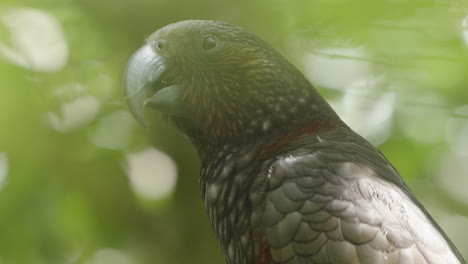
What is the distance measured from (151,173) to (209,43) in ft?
3.29

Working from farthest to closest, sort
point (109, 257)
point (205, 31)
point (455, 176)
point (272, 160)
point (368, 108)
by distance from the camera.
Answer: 1. point (455, 176)
2. point (109, 257)
3. point (368, 108)
4. point (205, 31)
5. point (272, 160)

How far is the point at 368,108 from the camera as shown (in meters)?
Result: 2.87

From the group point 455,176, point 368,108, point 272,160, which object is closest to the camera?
Result: point 272,160

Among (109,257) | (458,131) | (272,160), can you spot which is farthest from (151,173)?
(458,131)

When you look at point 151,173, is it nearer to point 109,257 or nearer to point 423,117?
point 109,257

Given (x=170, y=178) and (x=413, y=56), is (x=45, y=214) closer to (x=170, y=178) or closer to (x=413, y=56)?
(x=170, y=178)

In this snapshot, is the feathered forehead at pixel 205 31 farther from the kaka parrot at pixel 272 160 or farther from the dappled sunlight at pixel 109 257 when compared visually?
the dappled sunlight at pixel 109 257

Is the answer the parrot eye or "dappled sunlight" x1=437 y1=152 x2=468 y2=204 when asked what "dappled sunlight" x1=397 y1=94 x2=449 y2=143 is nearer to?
"dappled sunlight" x1=437 y1=152 x2=468 y2=204

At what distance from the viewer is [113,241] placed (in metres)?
3.12

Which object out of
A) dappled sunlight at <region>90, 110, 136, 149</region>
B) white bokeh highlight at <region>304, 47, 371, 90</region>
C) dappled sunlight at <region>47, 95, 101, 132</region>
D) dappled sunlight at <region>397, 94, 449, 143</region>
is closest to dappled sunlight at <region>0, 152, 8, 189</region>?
dappled sunlight at <region>47, 95, 101, 132</region>

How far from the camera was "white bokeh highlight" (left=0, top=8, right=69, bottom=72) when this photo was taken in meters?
2.89

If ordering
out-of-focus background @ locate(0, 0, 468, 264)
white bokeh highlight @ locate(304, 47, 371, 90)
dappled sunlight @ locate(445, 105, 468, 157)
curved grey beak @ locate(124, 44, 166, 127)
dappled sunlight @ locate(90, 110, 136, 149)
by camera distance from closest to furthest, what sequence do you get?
curved grey beak @ locate(124, 44, 166, 127) < white bokeh highlight @ locate(304, 47, 371, 90) < out-of-focus background @ locate(0, 0, 468, 264) < dappled sunlight @ locate(445, 105, 468, 157) < dappled sunlight @ locate(90, 110, 136, 149)

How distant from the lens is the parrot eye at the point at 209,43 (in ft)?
7.18

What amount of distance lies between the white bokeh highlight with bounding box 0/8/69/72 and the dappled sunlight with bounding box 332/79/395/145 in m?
1.45
